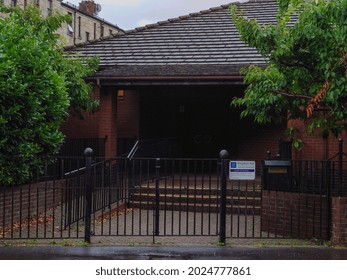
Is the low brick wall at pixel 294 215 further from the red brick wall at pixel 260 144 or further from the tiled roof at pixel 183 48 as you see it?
the red brick wall at pixel 260 144

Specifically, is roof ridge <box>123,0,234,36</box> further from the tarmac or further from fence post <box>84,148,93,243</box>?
the tarmac

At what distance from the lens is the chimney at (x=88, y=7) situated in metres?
63.2

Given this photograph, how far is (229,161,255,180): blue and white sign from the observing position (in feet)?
34.2

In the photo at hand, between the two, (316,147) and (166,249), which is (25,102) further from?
(316,147)

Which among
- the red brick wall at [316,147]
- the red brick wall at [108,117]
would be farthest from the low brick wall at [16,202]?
the red brick wall at [316,147]

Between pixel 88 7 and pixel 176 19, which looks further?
pixel 88 7

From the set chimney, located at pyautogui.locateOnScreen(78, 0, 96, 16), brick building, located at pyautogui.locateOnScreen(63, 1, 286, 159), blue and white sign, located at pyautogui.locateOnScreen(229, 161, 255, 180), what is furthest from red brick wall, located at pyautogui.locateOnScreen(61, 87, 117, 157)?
chimney, located at pyautogui.locateOnScreen(78, 0, 96, 16)

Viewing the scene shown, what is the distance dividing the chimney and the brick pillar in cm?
5549

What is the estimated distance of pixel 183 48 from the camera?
19141 millimetres

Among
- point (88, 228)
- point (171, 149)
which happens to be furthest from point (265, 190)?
point (171, 149)

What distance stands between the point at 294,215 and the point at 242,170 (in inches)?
54.1

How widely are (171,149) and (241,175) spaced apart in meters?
8.59

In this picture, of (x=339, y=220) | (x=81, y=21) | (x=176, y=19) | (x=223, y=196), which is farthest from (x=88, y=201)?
(x=81, y=21)

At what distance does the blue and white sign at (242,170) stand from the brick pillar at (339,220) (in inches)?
54.2
